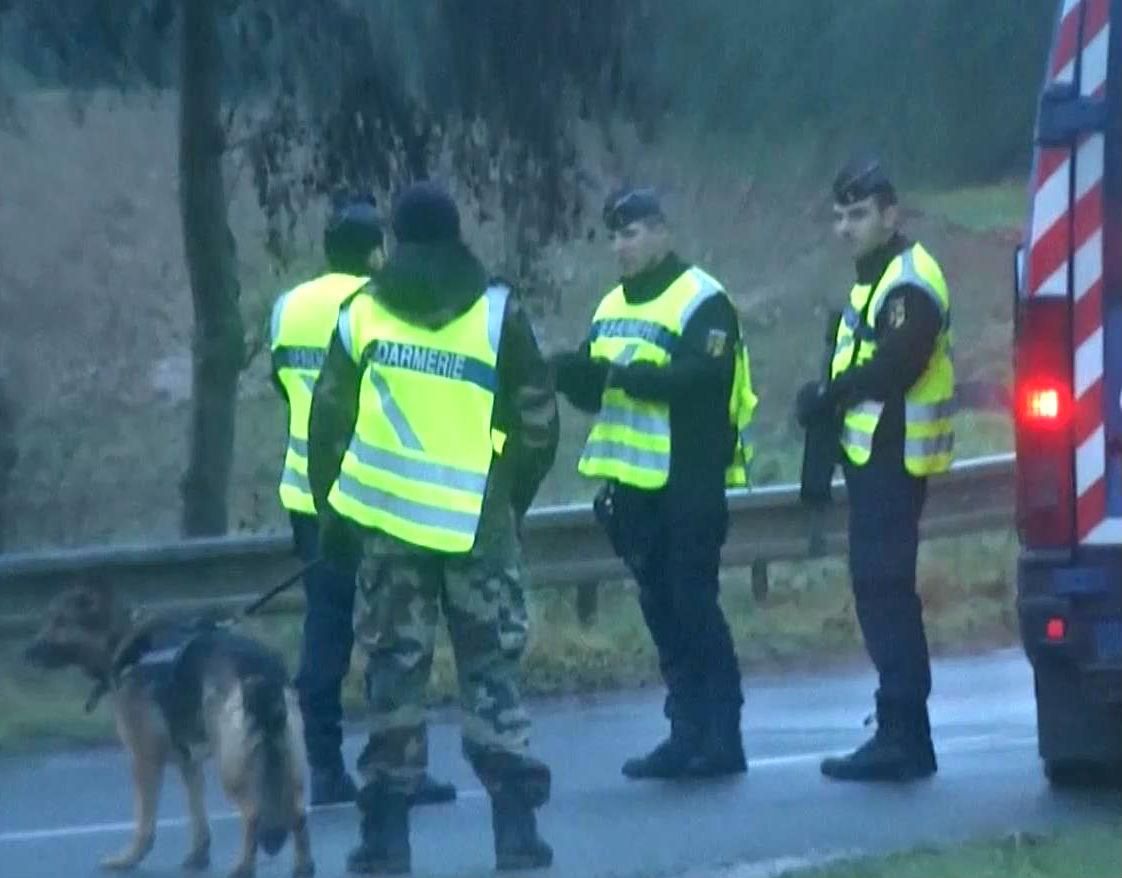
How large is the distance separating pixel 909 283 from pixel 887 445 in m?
0.52

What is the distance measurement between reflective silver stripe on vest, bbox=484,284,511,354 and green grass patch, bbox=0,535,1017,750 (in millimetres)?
3908

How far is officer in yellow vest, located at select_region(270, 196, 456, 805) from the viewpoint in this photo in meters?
8.95

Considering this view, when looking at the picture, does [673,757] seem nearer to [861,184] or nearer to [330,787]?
[330,787]

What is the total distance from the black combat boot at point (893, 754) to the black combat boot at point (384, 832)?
2051mm

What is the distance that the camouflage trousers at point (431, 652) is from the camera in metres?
7.50

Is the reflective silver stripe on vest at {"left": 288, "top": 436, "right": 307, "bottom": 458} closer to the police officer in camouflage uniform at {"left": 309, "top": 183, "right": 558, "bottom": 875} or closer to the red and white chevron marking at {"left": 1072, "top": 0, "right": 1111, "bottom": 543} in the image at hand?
the police officer in camouflage uniform at {"left": 309, "top": 183, "right": 558, "bottom": 875}

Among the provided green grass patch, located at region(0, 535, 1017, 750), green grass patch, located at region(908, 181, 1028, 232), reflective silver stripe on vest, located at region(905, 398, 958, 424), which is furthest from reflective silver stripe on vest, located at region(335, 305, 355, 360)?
green grass patch, located at region(908, 181, 1028, 232)

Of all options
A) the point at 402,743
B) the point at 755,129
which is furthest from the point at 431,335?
the point at 755,129

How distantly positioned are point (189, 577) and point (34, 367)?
43.3ft

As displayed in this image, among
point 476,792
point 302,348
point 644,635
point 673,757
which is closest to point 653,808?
point 673,757

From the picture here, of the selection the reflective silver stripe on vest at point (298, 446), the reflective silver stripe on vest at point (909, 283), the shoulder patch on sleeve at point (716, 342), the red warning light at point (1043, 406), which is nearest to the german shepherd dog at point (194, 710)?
the reflective silver stripe on vest at point (298, 446)

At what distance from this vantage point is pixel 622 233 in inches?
368

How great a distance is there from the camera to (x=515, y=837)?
7.64m

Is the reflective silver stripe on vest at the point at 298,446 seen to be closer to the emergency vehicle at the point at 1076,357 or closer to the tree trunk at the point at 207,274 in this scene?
the emergency vehicle at the point at 1076,357
